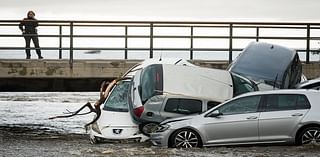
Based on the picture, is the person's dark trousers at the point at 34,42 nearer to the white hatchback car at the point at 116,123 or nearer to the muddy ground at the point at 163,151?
the white hatchback car at the point at 116,123

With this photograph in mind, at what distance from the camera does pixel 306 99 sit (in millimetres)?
15930

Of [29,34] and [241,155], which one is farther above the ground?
[29,34]

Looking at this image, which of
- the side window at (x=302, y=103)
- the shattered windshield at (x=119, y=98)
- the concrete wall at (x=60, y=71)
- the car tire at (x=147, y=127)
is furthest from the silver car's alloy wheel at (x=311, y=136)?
the concrete wall at (x=60, y=71)

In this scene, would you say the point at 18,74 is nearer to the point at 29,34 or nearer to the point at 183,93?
the point at 29,34

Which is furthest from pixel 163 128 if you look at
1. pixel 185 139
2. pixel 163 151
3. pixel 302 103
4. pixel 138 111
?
pixel 302 103

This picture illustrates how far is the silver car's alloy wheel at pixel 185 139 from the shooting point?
1627cm

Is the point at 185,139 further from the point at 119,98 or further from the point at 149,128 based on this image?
the point at 119,98

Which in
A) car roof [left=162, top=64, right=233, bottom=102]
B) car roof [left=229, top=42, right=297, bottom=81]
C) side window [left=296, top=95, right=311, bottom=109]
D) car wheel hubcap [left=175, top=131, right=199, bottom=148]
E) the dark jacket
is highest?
the dark jacket

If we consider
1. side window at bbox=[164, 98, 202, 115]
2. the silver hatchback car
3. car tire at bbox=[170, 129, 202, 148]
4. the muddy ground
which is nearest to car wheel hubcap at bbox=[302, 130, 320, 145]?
the silver hatchback car

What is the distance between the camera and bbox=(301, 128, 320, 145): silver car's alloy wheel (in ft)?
51.6

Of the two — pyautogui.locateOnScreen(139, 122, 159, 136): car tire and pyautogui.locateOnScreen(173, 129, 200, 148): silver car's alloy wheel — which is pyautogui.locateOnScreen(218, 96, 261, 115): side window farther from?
pyautogui.locateOnScreen(139, 122, 159, 136): car tire

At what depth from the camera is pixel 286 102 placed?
16.1m

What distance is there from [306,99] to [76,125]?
13.2m

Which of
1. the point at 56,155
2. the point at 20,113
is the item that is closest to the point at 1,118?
the point at 20,113
